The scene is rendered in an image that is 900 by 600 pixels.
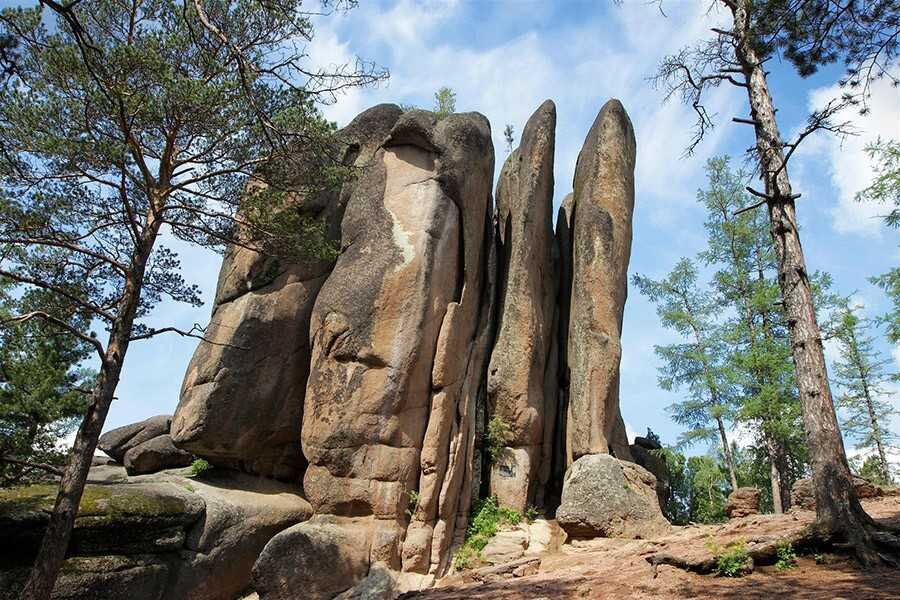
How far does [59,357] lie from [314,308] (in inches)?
487

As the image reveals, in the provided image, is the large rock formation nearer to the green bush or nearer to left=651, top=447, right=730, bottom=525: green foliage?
the green bush

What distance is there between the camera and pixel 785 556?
840 centimetres

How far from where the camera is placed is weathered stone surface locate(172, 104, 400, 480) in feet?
46.9

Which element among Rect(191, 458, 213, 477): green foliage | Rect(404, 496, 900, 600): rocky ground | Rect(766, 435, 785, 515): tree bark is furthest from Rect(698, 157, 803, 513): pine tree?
Rect(191, 458, 213, 477): green foliage

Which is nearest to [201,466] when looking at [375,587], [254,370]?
[254,370]

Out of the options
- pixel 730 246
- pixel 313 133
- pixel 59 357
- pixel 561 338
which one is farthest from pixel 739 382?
pixel 59 357

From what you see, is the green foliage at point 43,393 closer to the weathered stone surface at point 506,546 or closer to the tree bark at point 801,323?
the weathered stone surface at point 506,546

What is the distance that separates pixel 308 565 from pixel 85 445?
12.8ft

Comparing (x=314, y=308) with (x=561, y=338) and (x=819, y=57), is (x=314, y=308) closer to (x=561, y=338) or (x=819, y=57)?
(x=561, y=338)

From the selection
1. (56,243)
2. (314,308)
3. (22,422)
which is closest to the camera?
(56,243)

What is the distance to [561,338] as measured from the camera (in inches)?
681

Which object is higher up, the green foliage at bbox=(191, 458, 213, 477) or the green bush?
the green foliage at bbox=(191, 458, 213, 477)

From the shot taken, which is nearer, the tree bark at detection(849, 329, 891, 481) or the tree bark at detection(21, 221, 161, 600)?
the tree bark at detection(21, 221, 161, 600)

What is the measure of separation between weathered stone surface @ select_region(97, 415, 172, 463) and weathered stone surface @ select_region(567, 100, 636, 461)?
33.6 feet
